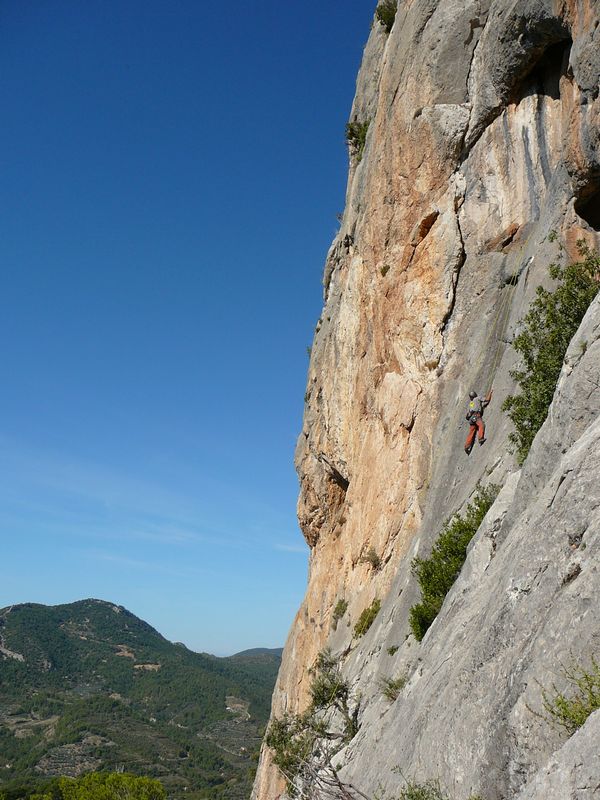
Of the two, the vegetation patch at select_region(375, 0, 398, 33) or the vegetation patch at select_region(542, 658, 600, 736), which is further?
the vegetation patch at select_region(375, 0, 398, 33)

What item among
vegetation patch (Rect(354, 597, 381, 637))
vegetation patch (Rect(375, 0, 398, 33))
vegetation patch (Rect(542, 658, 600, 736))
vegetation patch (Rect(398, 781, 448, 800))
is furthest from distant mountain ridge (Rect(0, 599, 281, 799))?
vegetation patch (Rect(542, 658, 600, 736))

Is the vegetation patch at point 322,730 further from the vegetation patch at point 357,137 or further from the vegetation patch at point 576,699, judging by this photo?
the vegetation patch at point 357,137

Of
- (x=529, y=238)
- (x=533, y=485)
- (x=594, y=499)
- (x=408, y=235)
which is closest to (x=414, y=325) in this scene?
(x=408, y=235)

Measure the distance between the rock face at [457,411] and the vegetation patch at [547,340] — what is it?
1.13 meters

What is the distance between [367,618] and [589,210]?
636 inches

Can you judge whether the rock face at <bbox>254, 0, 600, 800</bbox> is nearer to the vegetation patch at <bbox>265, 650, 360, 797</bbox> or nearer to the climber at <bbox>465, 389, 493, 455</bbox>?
the climber at <bbox>465, 389, 493, 455</bbox>

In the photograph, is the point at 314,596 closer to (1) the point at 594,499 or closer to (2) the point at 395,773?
(2) the point at 395,773

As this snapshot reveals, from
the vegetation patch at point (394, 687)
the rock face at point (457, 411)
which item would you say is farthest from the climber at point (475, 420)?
the vegetation patch at point (394, 687)

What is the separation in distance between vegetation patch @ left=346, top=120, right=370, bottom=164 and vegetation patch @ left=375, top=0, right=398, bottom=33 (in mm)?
4105

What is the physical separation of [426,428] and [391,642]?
23.9ft

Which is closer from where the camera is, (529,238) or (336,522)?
(529,238)

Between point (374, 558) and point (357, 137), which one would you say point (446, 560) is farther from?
point (357, 137)

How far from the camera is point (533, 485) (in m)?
9.77

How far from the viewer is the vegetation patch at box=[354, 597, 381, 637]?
72.2 feet
